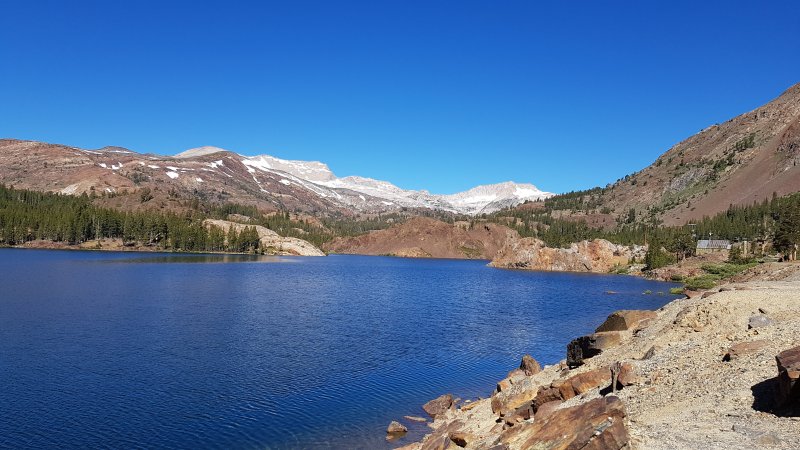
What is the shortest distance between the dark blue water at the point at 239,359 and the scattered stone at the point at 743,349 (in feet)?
53.3

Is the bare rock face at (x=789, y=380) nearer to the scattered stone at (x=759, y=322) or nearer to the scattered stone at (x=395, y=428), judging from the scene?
the scattered stone at (x=759, y=322)

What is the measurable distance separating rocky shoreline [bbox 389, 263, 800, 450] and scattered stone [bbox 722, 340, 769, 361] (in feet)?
0.12

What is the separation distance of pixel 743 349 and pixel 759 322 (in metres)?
3.68

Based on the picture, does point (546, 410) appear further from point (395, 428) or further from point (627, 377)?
point (395, 428)

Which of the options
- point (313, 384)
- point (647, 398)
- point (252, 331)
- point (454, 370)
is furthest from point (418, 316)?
point (647, 398)

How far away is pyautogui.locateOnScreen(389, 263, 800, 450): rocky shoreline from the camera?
16.7 m

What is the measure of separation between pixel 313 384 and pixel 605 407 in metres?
A: 24.9

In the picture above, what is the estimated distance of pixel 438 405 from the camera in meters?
34.0

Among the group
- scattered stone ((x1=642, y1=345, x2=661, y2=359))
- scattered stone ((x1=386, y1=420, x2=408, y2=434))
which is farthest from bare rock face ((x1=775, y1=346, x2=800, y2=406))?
scattered stone ((x1=386, y1=420, x2=408, y2=434))

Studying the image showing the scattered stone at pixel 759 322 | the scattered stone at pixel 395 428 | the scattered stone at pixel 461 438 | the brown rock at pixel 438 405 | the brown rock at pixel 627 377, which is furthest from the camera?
the brown rock at pixel 438 405

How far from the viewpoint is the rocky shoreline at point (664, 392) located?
1666 cm

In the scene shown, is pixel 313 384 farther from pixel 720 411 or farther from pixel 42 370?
pixel 720 411

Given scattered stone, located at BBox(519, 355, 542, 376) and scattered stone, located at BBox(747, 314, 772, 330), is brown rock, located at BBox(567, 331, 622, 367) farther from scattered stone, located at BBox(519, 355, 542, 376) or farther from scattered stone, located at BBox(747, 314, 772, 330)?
scattered stone, located at BBox(747, 314, 772, 330)

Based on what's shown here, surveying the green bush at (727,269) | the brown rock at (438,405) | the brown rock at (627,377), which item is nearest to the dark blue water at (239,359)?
the brown rock at (438,405)
